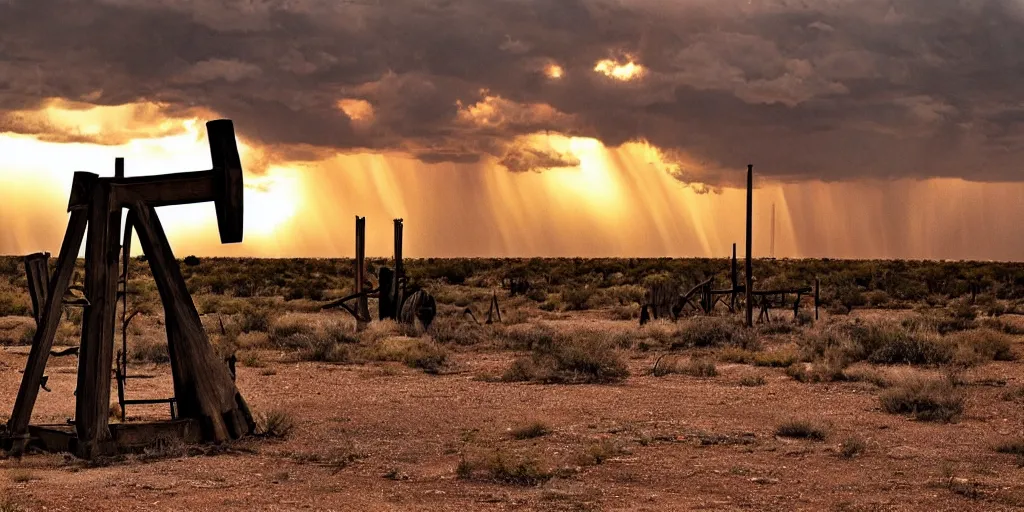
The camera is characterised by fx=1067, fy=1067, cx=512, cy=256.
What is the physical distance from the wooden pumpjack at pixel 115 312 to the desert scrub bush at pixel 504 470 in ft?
9.78

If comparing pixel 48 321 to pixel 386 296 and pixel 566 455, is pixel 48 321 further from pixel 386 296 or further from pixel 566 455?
pixel 386 296

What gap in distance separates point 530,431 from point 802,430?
10.6 feet

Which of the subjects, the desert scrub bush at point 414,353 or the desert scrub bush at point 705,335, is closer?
the desert scrub bush at point 414,353

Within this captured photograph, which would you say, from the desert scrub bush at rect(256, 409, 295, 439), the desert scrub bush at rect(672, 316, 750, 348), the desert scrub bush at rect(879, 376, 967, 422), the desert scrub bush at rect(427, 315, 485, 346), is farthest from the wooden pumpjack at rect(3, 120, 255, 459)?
the desert scrub bush at rect(672, 316, 750, 348)

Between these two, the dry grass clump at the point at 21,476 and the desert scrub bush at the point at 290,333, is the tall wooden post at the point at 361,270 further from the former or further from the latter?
the dry grass clump at the point at 21,476

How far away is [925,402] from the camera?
48.3 feet

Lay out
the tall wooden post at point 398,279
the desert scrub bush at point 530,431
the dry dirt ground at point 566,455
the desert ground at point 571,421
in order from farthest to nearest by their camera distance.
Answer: the tall wooden post at point 398,279
the desert scrub bush at point 530,431
the desert ground at point 571,421
the dry dirt ground at point 566,455

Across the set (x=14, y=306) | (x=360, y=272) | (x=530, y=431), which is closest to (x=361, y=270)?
(x=360, y=272)

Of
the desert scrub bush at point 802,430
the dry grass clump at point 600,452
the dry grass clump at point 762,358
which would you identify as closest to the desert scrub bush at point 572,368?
the dry grass clump at point 762,358

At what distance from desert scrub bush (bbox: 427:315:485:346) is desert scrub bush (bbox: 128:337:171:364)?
6326 mm

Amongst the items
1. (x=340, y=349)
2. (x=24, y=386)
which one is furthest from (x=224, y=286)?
(x=24, y=386)

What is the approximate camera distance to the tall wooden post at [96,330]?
1054 centimetres

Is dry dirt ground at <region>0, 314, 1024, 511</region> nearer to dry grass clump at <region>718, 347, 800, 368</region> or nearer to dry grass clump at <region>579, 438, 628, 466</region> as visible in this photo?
dry grass clump at <region>579, 438, 628, 466</region>

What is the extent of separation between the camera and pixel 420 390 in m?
16.9
